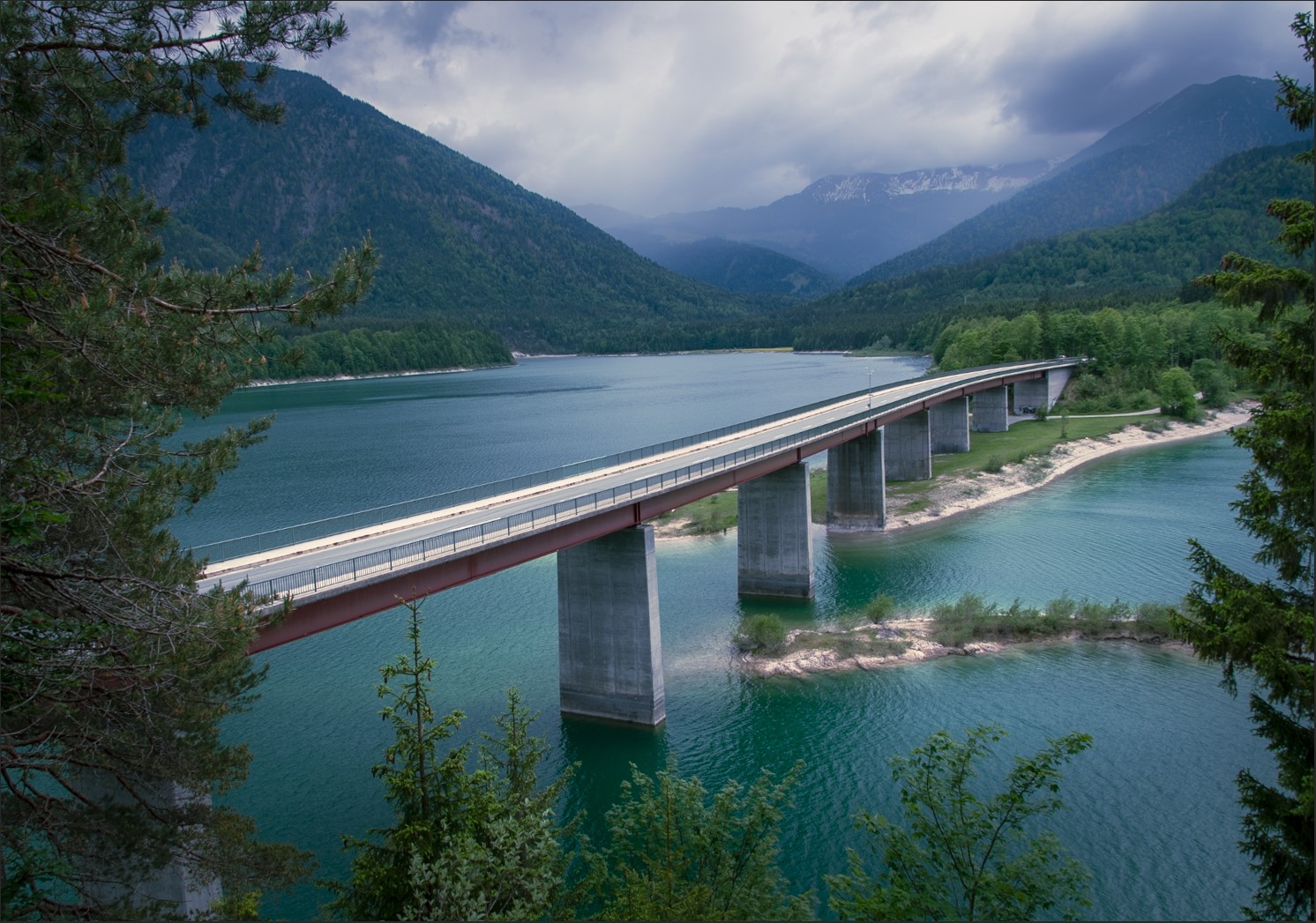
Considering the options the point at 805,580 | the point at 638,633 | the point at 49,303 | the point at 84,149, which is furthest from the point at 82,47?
the point at 805,580

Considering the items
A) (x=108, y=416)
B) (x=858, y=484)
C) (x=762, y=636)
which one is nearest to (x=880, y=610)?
(x=762, y=636)

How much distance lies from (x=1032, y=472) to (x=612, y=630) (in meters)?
52.1

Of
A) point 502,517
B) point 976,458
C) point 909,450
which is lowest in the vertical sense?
point 976,458

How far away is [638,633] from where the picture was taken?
30406 millimetres

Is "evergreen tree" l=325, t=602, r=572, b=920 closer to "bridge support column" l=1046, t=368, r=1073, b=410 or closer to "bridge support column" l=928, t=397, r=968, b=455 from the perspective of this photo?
"bridge support column" l=928, t=397, r=968, b=455

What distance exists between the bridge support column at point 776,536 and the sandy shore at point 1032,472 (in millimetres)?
14765

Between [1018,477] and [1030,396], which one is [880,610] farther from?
[1030,396]

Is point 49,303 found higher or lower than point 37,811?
higher

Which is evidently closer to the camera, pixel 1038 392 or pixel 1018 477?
pixel 1018 477

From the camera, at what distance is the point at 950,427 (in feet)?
275

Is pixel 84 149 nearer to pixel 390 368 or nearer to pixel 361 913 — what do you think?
pixel 361 913

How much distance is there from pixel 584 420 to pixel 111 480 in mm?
90416

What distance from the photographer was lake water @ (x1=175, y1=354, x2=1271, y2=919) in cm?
2300

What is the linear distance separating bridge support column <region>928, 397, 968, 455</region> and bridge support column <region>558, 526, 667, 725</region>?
2313 inches
